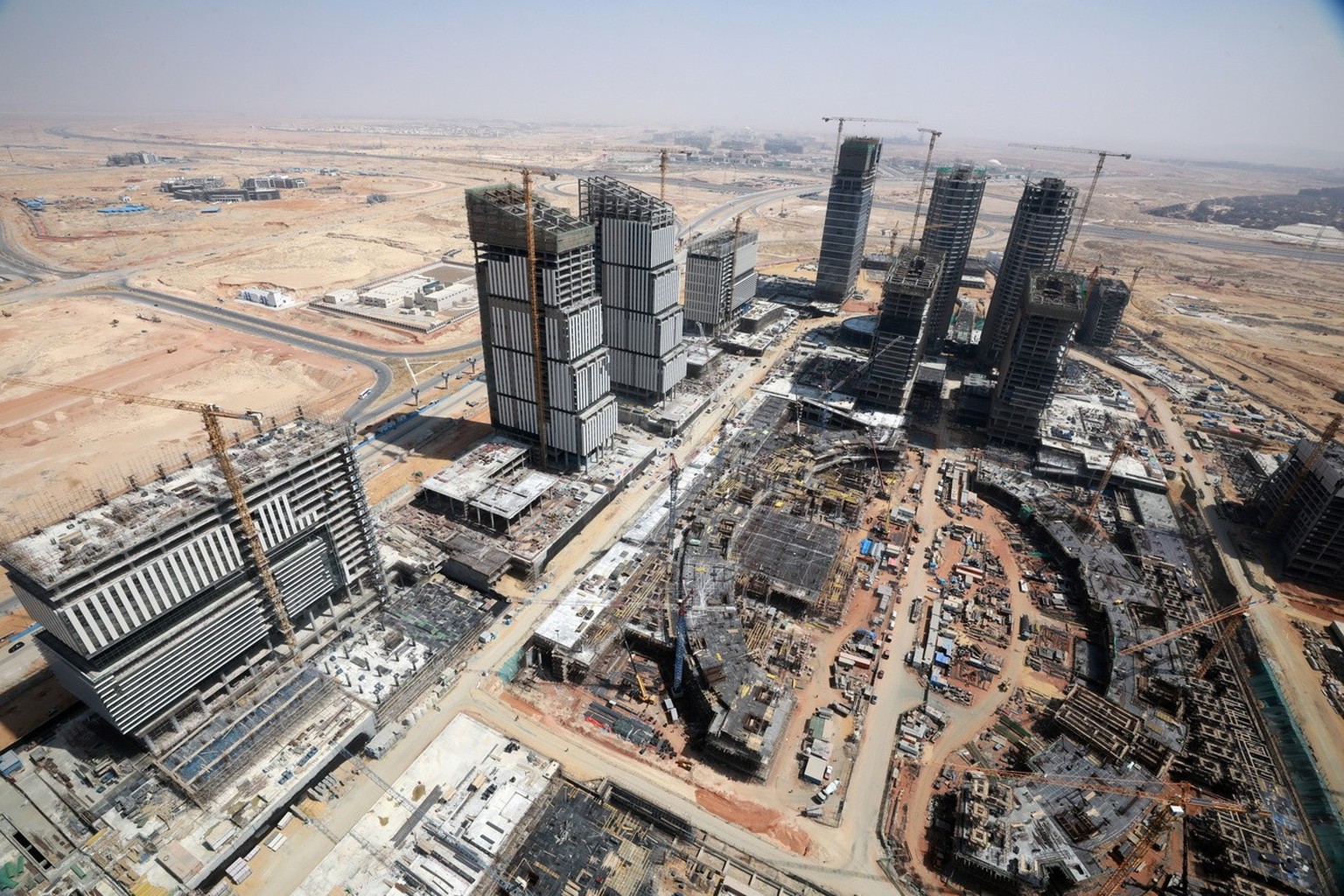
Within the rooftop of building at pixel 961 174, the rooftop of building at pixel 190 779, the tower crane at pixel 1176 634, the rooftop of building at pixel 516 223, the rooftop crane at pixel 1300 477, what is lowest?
the rooftop of building at pixel 190 779

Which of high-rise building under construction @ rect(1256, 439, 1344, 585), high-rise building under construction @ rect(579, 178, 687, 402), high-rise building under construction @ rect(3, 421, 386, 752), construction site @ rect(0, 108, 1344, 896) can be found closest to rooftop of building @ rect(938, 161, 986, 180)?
construction site @ rect(0, 108, 1344, 896)

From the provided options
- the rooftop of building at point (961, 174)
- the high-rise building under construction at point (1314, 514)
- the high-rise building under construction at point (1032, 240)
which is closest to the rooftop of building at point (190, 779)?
the high-rise building under construction at point (1314, 514)

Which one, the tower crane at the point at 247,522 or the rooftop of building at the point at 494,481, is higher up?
the tower crane at the point at 247,522

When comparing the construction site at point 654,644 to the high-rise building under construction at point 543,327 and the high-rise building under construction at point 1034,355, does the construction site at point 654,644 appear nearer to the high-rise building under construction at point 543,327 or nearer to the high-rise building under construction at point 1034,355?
the high-rise building under construction at point 543,327

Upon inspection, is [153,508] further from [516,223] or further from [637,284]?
[637,284]

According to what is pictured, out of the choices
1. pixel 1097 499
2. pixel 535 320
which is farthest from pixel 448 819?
pixel 1097 499

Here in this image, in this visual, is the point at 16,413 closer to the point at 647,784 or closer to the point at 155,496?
the point at 155,496

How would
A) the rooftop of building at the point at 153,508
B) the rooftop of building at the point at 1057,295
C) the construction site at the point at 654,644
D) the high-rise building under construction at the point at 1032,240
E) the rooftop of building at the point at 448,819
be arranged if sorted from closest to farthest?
the rooftop of building at the point at 153,508 → the rooftop of building at the point at 448,819 → the construction site at the point at 654,644 → the rooftop of building at the point at 1057,295 → the high-rise building under construction at the point at 1032,240
